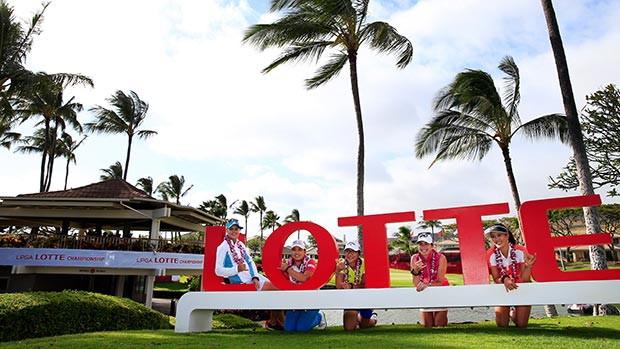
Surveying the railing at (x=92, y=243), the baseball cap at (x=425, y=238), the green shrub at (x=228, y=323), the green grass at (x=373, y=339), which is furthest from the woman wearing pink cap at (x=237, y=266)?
the railing at (x=92, y=243)

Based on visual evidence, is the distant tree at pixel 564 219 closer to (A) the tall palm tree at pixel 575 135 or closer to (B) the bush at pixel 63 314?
(A) the tall palm tree at pixel 575 135

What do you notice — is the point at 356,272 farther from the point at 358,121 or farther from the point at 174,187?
the point at 174,187

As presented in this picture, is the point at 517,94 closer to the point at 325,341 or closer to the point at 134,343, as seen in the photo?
the point at 325,341

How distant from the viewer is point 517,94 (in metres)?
16.8

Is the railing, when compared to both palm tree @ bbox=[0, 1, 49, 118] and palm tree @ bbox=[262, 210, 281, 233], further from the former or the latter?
palm tree @ bbox=[262, 210, 281, 233]

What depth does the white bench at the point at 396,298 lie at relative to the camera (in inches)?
242

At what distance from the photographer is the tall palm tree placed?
10711 millimetres

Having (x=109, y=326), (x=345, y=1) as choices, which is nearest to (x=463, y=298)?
(x=109, y=326)

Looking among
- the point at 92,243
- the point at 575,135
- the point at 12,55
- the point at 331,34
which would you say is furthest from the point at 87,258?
the point at 575,135

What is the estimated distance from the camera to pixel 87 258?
19.1m

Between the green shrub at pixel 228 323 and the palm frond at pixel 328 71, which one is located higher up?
the palm frond at pixel 328 71

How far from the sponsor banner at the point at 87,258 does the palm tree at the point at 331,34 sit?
1153cm

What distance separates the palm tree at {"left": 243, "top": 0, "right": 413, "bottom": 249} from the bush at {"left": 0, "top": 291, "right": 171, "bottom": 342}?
772 centimetres

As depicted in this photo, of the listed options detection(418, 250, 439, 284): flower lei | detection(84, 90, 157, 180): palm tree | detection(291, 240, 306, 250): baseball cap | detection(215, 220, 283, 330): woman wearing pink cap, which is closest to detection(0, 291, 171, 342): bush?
detection(215, 220, 283, 330): woman wearing pink cap
